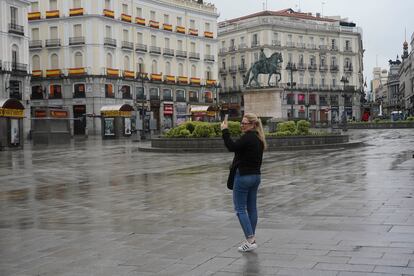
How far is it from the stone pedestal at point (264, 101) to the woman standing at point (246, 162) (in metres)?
34.4

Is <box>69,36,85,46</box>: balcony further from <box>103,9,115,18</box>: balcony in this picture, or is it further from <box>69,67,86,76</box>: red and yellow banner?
<box>103,9,115,18</box>: balcony

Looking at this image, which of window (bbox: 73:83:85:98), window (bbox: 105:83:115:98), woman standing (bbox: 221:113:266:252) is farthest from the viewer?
window (bbox: 105:83:115:98)

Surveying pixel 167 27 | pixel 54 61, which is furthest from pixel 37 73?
pixel 167 27

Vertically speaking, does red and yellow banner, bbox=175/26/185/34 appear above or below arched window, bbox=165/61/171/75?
above

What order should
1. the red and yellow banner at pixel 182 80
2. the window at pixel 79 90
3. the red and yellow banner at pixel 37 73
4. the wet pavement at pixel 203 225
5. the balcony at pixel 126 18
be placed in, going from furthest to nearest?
1. the red and yellow banner at pixel 182 80
2. the balcony at pixel 126 18
3. the red and yellow banner at pixel 37 73
4. the window at pixel 79 90
5. the wet pavement at pixel 203 225

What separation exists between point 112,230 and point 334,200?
15.2 ft

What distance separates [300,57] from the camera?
100875 millimetres

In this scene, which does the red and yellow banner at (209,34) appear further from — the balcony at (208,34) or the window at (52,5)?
the window at (52,5)

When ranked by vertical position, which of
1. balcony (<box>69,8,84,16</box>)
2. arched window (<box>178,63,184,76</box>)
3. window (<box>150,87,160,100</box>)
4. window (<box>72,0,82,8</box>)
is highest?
window (<box>72,0,82,8</box>)

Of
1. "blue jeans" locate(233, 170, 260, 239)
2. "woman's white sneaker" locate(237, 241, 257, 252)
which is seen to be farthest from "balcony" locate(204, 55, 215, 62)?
"woman's white sneaker" locate(237, 241, 257, 252)

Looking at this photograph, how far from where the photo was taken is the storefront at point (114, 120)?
5925 centimetres

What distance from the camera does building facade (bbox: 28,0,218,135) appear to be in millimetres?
67562

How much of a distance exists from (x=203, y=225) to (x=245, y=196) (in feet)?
6.91

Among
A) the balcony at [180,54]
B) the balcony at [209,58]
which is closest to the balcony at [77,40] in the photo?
the balcony at [180,54]
